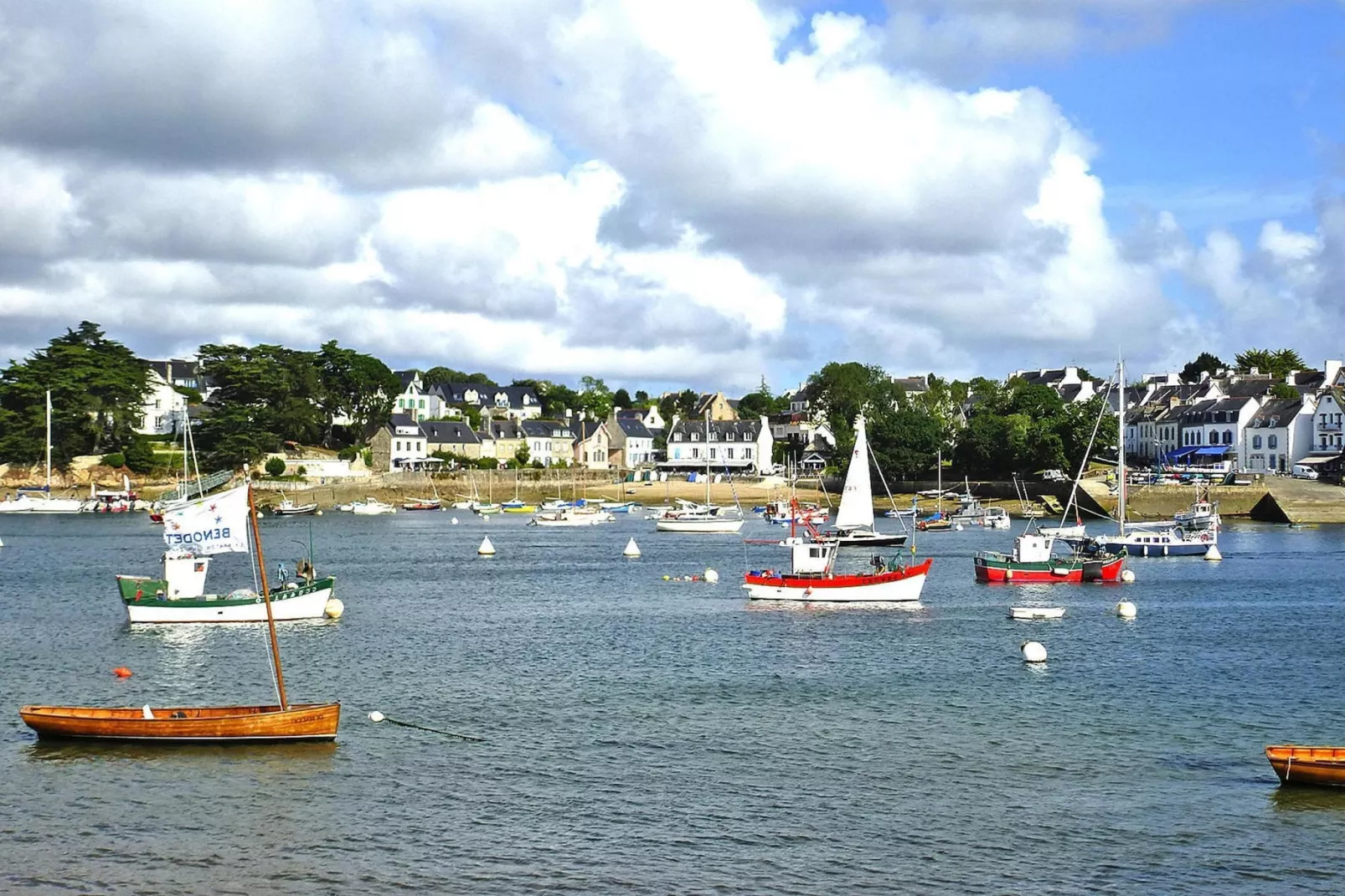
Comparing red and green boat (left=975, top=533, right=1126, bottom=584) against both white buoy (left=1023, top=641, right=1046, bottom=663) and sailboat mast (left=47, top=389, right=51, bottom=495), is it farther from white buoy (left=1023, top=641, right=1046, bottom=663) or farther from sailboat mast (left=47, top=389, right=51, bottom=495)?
sailboat mast (left=47, top=389, right=51, bottom=495)

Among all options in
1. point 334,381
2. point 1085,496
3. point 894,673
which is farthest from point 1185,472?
point 894,673

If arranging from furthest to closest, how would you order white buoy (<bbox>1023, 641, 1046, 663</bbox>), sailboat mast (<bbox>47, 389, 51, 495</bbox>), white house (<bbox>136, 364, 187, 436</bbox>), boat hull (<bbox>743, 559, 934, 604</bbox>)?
white house (<bbox>136, 364, 187, 436</bbox>), sailboat mast (<bbox>47, 389, 51, 495</bbox>), boat hull (<bbox>743, 559, 934, 604</bbox>), white buoy (<bbox>1023, 641, 1046, 663</bbox>)

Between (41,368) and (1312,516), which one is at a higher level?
(41,368)

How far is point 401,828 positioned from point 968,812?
11229mm

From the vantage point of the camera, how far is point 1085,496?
13350cm

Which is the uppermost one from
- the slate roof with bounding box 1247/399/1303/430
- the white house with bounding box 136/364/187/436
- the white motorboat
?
the white house with bounding box 136/364/187/436

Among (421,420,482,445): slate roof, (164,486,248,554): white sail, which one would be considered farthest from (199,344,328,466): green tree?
(164,486,248,554): white sail

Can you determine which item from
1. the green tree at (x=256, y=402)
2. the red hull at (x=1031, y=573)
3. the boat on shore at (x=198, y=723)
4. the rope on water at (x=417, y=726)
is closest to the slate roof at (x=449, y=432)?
the green tree at (x=256, y=402)

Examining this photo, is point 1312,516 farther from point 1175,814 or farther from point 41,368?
point 41,368

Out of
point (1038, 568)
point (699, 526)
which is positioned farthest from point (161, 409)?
point (1038, 568)

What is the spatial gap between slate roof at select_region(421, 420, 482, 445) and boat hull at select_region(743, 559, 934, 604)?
133654 millimetres

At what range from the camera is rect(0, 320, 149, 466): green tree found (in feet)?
527

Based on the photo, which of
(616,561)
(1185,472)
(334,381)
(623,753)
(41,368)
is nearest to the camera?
(623,753)

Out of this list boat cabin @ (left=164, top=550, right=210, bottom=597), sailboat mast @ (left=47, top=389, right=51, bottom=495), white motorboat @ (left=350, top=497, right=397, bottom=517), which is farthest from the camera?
white motorboat @ (left=350, top=497, right=397, bottom=517)
